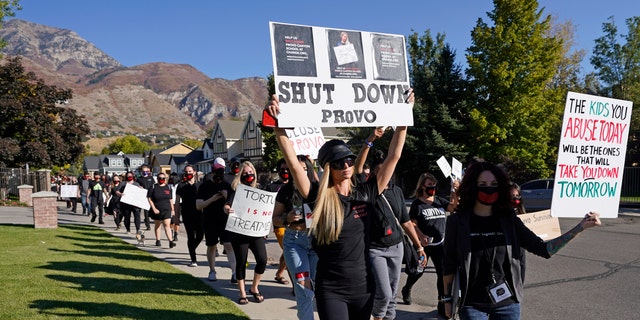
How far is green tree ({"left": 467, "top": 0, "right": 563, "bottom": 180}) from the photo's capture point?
31141 mm

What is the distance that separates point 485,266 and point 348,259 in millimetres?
965

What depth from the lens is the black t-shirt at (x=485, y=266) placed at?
3.51 meters

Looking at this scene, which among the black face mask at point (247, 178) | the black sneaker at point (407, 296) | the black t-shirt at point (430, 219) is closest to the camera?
the black t-shirt at point (430, 219)

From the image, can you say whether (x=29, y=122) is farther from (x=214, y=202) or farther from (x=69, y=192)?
(x=214, y=202)

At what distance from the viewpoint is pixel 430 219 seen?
645 cm

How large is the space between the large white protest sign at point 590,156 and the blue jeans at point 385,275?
1531 millimetres

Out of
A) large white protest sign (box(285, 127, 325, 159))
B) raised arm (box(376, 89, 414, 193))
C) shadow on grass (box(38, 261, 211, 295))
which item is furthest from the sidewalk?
raised arm (box(376, 89, 414, 193))

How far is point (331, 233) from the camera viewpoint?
3.39 m

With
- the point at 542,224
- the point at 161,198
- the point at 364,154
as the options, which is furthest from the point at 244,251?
the point at 161,198

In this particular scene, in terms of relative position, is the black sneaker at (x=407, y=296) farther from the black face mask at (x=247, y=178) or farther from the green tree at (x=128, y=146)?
the green tree at (x=128, y=146)

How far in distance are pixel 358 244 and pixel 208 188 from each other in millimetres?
4862

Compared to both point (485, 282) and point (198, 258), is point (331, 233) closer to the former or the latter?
point (485, 282)

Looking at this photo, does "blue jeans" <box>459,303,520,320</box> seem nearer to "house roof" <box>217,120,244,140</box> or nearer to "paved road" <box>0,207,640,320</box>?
"paved road" <box>0,207,640,320</box>

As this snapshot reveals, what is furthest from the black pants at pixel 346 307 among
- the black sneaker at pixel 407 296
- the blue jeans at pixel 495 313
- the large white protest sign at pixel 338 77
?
the black sneaker at pixel 407 296
